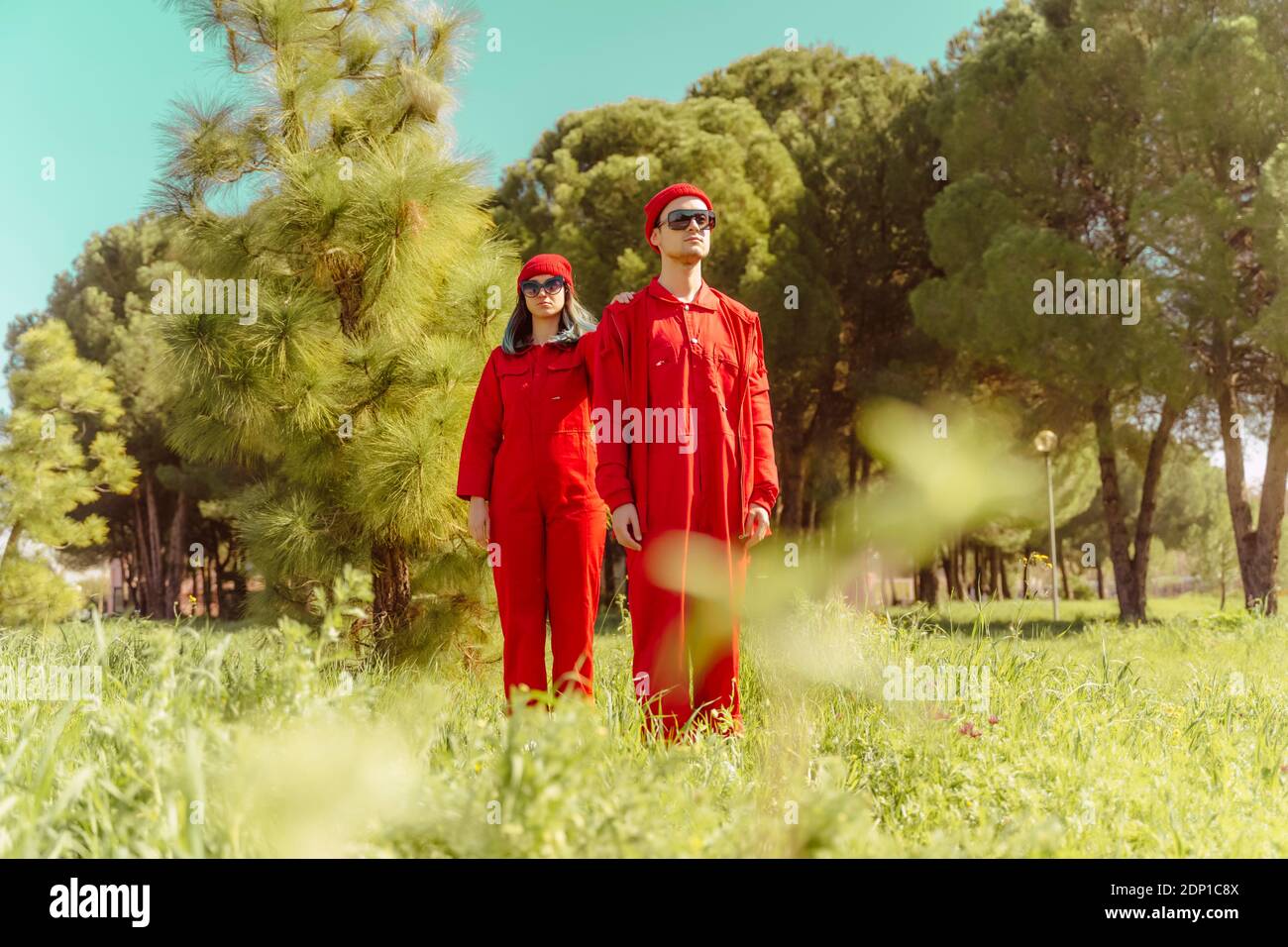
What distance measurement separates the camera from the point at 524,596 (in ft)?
11.9

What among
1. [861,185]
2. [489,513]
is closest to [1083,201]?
[861,185]

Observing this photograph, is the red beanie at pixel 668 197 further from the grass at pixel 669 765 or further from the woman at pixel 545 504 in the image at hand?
the grass at pixel 669 765

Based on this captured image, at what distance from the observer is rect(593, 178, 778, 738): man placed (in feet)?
10.6

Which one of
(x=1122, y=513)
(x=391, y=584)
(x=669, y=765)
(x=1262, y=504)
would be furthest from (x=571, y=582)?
(x=1122, y=513)

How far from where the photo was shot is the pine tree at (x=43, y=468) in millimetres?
13602

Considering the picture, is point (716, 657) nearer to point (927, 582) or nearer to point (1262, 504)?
point (1262, 504)

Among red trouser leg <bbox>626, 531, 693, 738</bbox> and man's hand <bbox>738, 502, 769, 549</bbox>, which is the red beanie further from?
red trouser leg <bbox>626, 531, 693, 738</bbox>

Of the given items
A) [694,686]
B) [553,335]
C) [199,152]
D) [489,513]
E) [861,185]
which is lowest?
[694,686]

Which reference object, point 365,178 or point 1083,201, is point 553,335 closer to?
point 365,178
